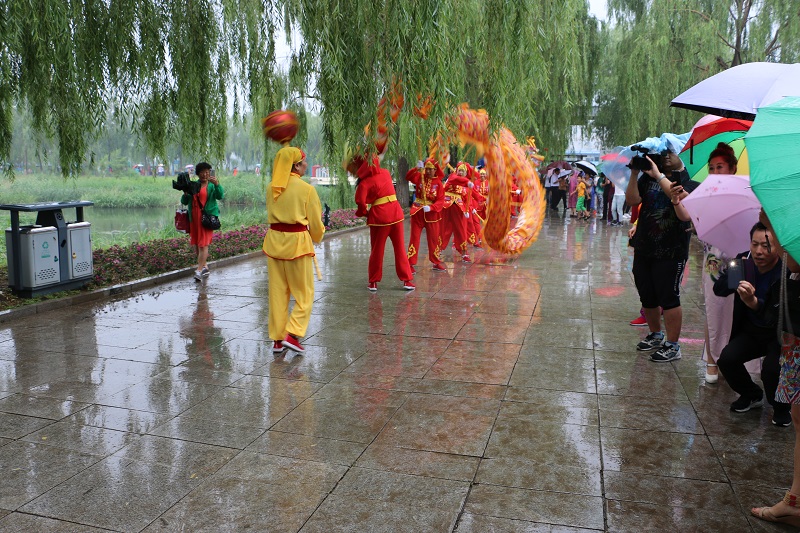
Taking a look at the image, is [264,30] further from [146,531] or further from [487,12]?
[146,531]

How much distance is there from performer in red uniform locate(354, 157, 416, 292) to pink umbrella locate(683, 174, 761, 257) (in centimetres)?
437

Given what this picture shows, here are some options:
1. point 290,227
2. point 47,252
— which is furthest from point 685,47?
point 47,252

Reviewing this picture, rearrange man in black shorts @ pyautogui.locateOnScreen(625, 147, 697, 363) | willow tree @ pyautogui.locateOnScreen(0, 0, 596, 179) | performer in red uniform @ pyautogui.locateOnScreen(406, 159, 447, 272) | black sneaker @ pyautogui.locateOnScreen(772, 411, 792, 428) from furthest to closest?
performer in red uniform @ pyautogui.locateOnScreen(406, 159, 447, 272) → willow tree @ pyautogui.locateOnScreen(0, 0, 596, 179) → man in black shorts @ pyautogui.locateOnScreen(625, 147, 697, 363) → black sneaker @ pyautogui.locateOnScreen(772, 411, 792, 428)

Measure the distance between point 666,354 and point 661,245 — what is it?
0.86m

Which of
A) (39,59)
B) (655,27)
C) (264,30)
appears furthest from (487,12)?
(655,27)

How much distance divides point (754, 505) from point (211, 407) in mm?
3075

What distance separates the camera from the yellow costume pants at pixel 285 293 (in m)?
5.68

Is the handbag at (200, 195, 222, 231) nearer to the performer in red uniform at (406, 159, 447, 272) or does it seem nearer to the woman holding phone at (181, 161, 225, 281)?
the woman holding phone at (181, 161, 225, 281)

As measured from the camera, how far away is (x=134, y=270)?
9109 millimetres

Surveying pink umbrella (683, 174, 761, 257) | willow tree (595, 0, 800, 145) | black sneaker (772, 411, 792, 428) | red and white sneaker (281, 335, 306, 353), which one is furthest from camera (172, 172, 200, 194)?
willow tree (595, 0, 800, 145)

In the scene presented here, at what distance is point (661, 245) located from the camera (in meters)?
5.43

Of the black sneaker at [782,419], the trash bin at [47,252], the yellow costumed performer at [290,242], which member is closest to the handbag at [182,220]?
the trash bin at [47,252]

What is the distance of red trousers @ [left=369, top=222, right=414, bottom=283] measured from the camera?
852 centimetres

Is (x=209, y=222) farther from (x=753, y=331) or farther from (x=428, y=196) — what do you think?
(x=753, y=331)
